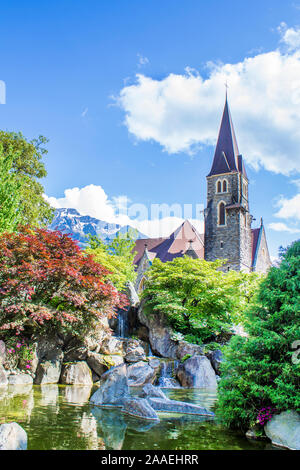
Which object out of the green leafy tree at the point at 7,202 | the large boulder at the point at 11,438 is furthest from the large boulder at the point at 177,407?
the green leafy tree at the point at 7,202

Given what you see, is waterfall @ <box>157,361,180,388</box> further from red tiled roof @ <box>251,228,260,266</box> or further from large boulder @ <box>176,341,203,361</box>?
red tiled roof @ <box>251,228,260,266</box>

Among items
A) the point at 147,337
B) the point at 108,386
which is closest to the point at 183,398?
the point at 108,386

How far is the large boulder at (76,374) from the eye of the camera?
39.1ft

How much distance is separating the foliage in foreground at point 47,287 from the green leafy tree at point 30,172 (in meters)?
9.93

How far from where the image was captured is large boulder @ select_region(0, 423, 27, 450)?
4.24m

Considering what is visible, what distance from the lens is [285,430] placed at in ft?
17.0

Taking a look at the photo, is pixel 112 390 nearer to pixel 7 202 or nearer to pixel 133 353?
pixel 133 353

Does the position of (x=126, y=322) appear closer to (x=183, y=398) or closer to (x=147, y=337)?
(x=147, y=337)

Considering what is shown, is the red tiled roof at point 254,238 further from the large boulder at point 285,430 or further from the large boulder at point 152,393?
the large boulder at point 285,430

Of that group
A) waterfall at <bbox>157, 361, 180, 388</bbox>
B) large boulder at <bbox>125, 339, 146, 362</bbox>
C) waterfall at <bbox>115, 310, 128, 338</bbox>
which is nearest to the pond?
waterfall at <bbox>157, 361, 180, 388</bbox>

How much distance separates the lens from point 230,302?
17.9 meters

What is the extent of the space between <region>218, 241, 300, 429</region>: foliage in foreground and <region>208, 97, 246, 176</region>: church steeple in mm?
35380

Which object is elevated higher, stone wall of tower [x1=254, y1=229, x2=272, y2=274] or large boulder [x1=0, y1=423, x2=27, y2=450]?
stone wall of tower [x1=254, y1=229, x2=272, y2=274]
